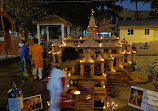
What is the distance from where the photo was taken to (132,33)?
2797 cm

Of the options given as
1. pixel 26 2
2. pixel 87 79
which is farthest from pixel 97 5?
pixel 87 79

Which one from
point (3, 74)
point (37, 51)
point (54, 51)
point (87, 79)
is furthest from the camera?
point (3, 74)

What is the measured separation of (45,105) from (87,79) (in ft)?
6.40

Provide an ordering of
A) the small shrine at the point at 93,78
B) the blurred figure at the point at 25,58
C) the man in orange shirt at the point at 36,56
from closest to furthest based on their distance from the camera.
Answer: the small shrine at the point at 93,78 < the man in orange shirt at the point at 36,56 < the blurred figure at the point at 25,58

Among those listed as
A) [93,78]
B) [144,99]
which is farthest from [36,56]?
[144,99]

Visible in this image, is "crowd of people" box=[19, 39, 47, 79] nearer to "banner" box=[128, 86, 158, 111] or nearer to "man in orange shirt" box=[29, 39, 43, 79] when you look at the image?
"man in orange shirt" box=[29, 39, 43, 79]

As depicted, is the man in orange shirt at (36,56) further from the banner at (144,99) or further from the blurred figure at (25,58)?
the banner at (144,99)

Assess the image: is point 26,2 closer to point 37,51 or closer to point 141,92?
point 37,51

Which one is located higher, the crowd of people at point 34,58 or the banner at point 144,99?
the crowd of people at point 34,58

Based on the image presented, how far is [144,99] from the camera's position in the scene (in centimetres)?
454

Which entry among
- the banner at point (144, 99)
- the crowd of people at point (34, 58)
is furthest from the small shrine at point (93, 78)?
the banner at point (144, 99)

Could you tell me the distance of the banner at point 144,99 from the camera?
4281 millimetres

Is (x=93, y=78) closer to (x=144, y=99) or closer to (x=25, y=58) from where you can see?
(x=144, y=99)

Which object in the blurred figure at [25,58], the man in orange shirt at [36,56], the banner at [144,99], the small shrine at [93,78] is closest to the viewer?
the banner at [144,99]
